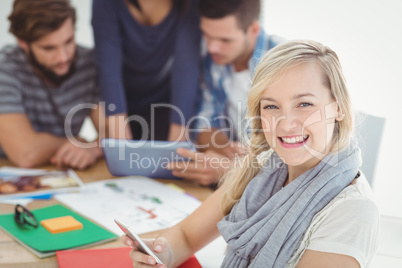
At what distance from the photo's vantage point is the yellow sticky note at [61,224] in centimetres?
110

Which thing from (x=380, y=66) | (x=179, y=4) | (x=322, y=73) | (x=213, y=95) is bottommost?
(x=213, y=95)

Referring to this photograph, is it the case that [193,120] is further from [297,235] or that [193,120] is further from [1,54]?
[297,235]

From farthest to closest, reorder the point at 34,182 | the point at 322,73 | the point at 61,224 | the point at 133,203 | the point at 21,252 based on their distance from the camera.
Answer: the point at 34,182 → the point at 133,203 → the point at 61,224 → the point at 21,252 → the point at 322,73

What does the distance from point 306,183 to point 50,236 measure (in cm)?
64

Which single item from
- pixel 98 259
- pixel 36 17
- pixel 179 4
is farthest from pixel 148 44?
pixel 98 259

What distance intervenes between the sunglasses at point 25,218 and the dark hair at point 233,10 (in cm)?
97

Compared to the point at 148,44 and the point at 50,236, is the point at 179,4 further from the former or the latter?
the point at 50,236

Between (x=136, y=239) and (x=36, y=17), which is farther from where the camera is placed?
(x=36, y=17)

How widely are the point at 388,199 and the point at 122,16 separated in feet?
4.56

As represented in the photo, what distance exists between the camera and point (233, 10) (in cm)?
165

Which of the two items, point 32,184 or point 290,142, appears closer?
point 290,142

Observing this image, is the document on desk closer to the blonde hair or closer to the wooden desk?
the wooden desk

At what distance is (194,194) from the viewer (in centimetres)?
142

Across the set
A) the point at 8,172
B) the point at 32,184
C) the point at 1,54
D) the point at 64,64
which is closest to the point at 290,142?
the point at 32,184
